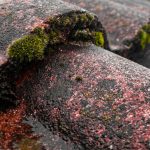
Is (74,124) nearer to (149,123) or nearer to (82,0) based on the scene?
(149,123)

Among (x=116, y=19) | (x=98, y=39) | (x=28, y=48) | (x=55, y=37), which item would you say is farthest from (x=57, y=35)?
(x=116, y=19)

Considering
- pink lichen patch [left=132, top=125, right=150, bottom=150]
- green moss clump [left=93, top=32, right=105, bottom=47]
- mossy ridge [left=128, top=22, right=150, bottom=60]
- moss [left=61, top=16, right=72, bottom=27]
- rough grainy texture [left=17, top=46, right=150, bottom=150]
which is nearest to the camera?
pink lichen patch [left=132, top=125, right=150, bottom=150]

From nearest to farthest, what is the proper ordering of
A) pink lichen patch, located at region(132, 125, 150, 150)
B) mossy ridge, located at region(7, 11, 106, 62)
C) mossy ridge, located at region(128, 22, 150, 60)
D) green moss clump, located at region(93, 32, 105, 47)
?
pink lichen patch, located at region(132, 125, 150, 150)
mossy ridge, located at region(7, 11, 106, 62)
green moss clump, located at region(93, 32, 105, 47)
mossy ridge, located at region(128, 22, 150, 60)

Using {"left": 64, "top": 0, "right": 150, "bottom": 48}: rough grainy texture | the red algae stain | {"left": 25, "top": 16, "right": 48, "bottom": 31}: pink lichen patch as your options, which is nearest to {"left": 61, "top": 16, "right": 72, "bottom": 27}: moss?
{"left": 25, "top": 16, "right": 48, "bottom": 31}: pink lichen patch

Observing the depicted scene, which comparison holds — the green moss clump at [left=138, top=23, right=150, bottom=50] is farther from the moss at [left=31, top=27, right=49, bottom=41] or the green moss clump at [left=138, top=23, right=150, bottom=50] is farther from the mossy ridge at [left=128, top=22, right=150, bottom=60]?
the moss at [left=31, top=27, right=49, bottom=41]

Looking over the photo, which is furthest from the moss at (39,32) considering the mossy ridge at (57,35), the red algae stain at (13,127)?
the red algae stain at (13,127)

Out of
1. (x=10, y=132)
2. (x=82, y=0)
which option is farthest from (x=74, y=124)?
(x=82, y=0)
